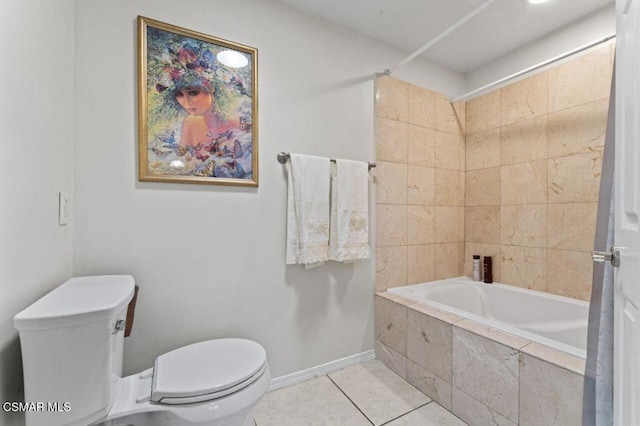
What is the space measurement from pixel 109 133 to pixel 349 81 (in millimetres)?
1474

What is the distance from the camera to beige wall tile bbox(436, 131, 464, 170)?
2406 millimetres

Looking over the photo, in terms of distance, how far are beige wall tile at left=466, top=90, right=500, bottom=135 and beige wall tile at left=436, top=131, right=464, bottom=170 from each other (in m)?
0.15

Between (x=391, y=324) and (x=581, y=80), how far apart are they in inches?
81.2

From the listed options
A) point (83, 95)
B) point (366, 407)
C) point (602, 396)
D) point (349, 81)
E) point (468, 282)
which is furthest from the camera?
point (468, 282)

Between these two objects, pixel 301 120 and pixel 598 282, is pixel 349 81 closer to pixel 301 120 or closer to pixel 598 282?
pixel 301 120

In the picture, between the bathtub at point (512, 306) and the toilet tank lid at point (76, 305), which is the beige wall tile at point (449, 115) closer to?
the bathtub at point (512, 306)

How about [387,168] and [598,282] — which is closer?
[598,282]

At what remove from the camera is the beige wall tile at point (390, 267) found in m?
2.08

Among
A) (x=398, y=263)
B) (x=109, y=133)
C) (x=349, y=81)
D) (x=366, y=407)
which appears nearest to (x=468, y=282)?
(x=398, y=263)

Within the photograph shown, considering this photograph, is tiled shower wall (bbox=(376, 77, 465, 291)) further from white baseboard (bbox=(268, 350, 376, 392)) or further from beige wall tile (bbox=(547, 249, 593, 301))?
beige wall tile (bbox=(547, 249, 593, 301))

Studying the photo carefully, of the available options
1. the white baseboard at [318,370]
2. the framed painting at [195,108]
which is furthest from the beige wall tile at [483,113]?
the white baseboard at [318,370]

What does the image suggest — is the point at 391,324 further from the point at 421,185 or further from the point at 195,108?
the point at 195,108

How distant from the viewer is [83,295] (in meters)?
0.95

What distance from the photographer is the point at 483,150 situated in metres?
2.42
